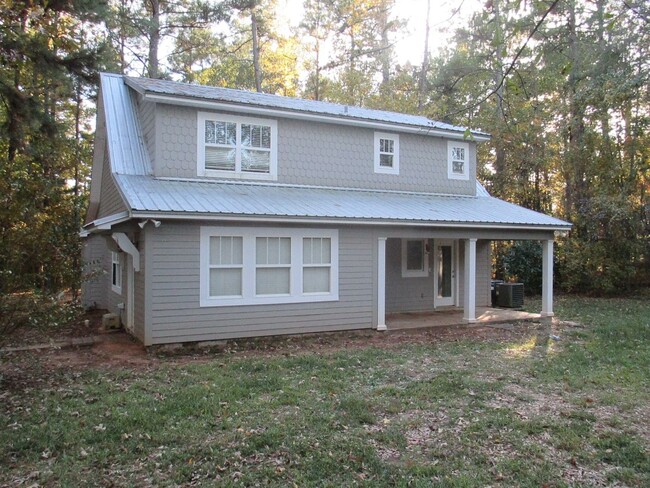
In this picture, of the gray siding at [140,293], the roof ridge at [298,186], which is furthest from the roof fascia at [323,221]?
the roof ridge at [298,186]

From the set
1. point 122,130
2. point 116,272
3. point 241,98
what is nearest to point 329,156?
point 241,98

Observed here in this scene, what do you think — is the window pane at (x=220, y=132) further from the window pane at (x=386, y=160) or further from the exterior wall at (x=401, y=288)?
the exterior wall at (x=401, y=288)

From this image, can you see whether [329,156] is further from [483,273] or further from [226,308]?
[483,273]

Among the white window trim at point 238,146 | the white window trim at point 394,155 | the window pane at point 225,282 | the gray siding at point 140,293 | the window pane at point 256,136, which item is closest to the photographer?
the gray siding at point 140,293

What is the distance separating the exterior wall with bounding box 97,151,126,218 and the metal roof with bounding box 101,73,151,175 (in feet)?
3.34

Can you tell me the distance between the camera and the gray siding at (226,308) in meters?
8.72

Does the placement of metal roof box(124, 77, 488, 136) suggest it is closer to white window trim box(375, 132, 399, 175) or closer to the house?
the house

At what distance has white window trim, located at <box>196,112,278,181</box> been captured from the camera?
415 inches

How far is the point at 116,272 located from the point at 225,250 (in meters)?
4.74

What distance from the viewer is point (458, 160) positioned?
14328 millimetres

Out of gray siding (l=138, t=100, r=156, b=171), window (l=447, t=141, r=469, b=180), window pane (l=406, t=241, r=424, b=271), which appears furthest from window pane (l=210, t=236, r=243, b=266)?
window (l=447, t=141, r=469, b=180)

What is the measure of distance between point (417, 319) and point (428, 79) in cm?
1675

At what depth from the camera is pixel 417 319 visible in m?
12.3

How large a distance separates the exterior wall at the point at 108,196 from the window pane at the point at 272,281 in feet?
12.0
